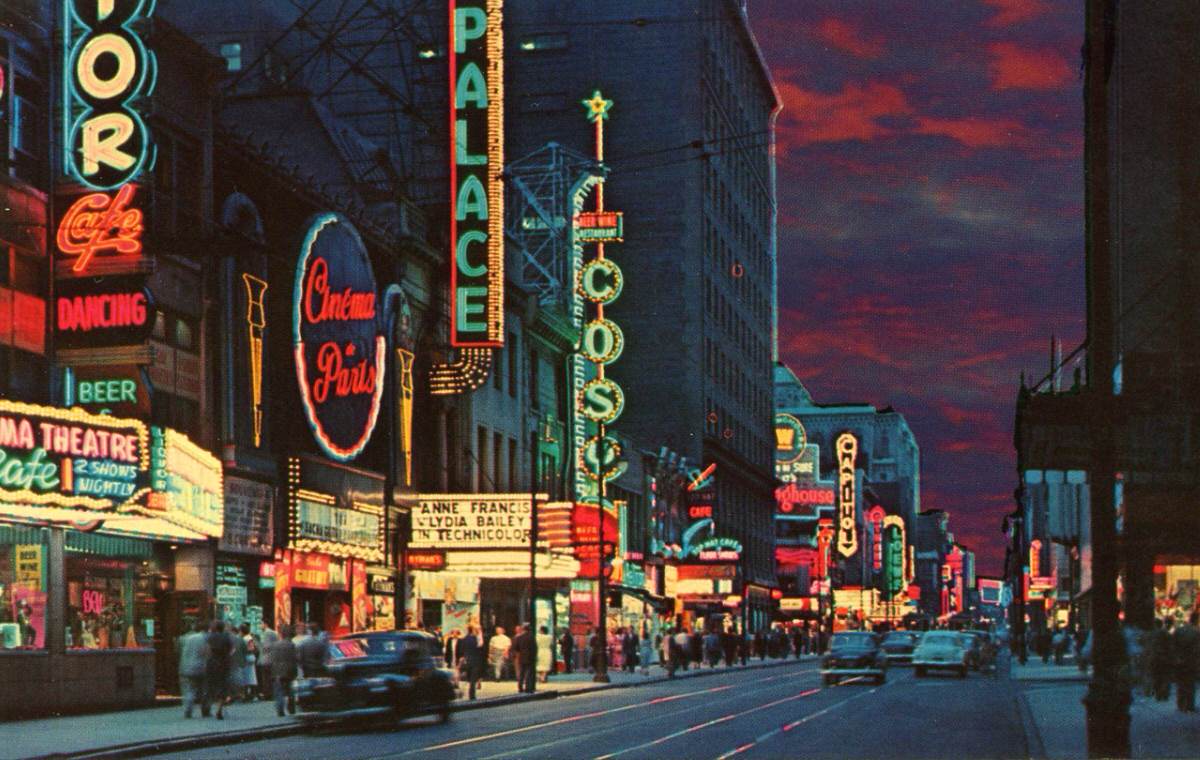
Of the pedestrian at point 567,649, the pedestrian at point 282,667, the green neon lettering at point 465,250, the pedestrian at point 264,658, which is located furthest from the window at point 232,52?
the pedestrian at point 282,667

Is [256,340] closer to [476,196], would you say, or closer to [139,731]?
[476,196]

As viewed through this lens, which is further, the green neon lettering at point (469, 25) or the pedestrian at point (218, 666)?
the green neon lettering at point (469, 25)

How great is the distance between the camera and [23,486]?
3075cm

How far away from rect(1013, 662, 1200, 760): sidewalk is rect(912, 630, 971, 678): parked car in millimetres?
Result: 18245

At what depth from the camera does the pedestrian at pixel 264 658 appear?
39719mm

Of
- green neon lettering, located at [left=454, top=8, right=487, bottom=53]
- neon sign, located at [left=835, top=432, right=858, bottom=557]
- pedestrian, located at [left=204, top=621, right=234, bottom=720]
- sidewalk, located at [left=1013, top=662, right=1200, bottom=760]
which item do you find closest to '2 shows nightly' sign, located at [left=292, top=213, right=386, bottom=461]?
green neon lettering, located at [left=454, top=8, right=487, bottom=53]

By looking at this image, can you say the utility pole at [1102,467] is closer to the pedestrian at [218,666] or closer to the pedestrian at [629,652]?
the pedestrian at [218,666]

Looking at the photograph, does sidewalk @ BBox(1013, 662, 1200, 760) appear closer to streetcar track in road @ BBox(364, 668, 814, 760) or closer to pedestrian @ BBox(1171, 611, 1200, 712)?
pedestrian @ BBox(1171, 611, 1200, 712)

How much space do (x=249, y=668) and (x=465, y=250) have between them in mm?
16603

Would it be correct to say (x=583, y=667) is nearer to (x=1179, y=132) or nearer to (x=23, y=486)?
(x=1179, y=132)

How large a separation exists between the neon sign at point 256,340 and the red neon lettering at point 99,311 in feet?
24.6

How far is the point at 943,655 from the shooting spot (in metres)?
61.1

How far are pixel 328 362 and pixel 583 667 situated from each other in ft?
89.0

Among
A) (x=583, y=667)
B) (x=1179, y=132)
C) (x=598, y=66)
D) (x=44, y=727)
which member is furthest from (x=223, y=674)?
(x=598, y=66)
